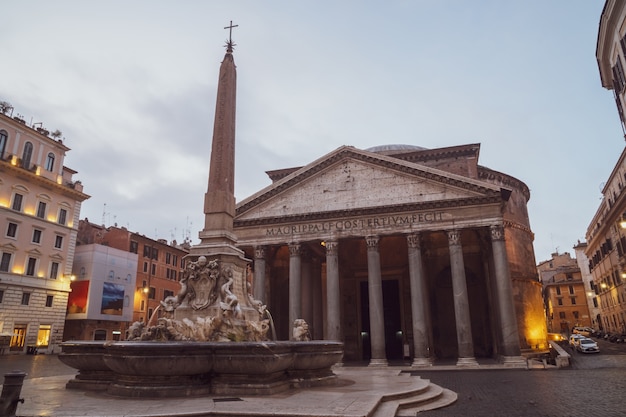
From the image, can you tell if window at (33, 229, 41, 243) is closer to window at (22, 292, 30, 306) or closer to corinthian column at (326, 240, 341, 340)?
window at (22, 292, 30, 306)

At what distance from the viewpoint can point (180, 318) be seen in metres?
8.74

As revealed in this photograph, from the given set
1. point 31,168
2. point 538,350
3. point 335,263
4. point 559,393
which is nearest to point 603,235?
point 538,350

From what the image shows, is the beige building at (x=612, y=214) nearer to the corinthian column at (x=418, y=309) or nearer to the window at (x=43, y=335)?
Result: the corinthian column at (x=418, y=309)

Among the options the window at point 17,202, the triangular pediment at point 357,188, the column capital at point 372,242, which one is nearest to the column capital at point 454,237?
the triangular pediment at point 357,188

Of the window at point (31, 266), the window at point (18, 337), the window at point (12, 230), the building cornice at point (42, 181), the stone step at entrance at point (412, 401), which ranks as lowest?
the stone step at entrance at point (412, 401)

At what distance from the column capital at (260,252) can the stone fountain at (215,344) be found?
14302 millimetres

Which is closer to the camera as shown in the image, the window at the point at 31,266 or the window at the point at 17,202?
the window at the point at 17,202

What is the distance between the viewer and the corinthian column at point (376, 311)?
69.5 feet

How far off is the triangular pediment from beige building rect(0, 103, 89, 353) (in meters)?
14.7

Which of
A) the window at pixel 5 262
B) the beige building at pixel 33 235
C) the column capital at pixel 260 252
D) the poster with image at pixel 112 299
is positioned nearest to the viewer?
the column capital at pixel 260 252

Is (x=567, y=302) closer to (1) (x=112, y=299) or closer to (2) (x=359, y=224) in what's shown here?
(2) (x=359, y=224)

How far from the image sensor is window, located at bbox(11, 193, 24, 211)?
27897 millimetres

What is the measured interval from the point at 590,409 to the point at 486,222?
14395 millimetres

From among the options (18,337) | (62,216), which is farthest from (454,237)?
(62,216)
